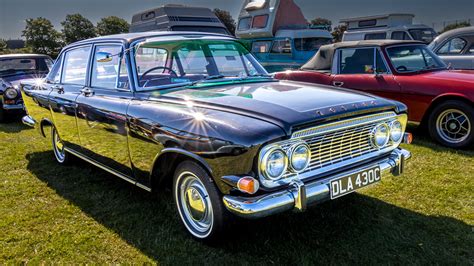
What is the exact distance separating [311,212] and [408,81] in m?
3.19

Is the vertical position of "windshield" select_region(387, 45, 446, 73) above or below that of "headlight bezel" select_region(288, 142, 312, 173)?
above

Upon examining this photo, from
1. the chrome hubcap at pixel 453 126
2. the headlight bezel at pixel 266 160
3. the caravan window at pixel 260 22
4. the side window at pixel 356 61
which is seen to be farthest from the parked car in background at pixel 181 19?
the headlight bezel at pixel 266 160

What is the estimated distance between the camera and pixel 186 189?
9.82 feet

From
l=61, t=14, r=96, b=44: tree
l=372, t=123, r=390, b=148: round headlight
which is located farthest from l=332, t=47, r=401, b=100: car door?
l=61, t=14, r=96, b=44: tree

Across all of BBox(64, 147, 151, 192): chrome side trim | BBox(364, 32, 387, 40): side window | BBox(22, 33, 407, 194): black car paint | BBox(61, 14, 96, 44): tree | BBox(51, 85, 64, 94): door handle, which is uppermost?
BBox(61, 14, 96, 44): tree

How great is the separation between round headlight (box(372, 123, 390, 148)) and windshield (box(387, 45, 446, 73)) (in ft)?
10.4

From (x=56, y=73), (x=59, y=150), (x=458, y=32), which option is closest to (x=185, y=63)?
(x=56, y=73)

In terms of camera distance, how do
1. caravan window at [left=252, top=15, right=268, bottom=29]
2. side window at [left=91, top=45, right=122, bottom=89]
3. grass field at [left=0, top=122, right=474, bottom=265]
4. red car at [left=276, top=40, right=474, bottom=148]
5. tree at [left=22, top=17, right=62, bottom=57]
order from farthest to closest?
tree at [left=22, top=17, right=62, bottom=57] → caravan window at [left=252, top=15, right=268, bottom=29] → red car at [left=276, top=40, right=474, bottom=148] → side window at [left=91, top=45, right=122, bottom=89] → grass field at [left=0, top=122, right=474, bottom=265]

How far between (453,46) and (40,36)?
1486 inches

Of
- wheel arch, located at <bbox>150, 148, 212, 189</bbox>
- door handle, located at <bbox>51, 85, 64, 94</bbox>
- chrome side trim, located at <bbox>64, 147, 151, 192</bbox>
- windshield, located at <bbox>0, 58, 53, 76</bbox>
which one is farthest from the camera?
windshield, located at <bbox>0, 58, 53, 76</bbox>

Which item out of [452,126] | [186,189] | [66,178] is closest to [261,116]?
[186,189]

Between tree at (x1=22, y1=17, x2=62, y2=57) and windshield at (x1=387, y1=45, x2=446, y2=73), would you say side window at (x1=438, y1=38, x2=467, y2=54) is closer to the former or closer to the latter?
windshield at (x1=387, y1=45, x2=446, y2=73)

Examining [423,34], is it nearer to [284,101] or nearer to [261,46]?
[261,46]

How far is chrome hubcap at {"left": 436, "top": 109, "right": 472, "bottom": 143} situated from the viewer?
5215 millimetres
